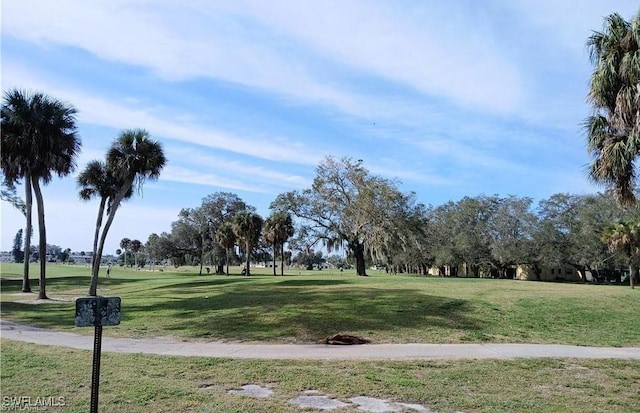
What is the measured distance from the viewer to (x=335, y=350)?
998cm

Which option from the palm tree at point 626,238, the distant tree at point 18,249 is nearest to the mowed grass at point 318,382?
the palm tree at point 626,238

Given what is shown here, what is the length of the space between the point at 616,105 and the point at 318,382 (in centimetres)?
957

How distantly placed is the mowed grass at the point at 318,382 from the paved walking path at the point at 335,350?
0.60 metres

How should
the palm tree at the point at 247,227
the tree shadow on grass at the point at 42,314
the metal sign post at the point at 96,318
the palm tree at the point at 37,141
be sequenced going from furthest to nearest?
the palm tree at the point at 247,227, the palm tree at the point at 37,141, the tree shadow on grass at the point at 42,314, the metal sign post at the point at 96,318

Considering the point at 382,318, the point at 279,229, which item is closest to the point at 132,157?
the point at 382,318

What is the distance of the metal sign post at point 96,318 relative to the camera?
16.0 feet

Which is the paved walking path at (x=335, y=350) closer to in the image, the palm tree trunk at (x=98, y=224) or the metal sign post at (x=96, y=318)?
the metal sign post at (x=96, y=318)

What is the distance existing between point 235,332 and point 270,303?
4.59 metres

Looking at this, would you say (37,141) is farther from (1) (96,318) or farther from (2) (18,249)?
(2) (18,249)

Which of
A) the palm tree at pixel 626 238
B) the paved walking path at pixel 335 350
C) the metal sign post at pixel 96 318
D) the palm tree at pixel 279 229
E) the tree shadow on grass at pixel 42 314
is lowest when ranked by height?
the tree shadow on grass at pixel 42 314

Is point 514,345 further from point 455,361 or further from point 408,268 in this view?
point 408,268

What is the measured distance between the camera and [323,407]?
597 cm

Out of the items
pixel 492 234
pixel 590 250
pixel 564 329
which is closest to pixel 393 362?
pixel 564 329

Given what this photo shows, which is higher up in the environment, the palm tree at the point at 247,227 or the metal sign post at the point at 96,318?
the palm tree at the point at 247,227
